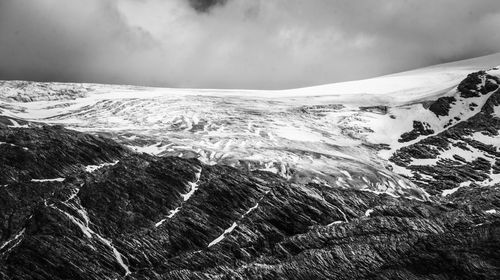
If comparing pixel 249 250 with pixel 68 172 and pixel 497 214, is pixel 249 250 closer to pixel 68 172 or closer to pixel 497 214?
pixel 68 172

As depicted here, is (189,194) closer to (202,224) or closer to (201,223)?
(201,223)

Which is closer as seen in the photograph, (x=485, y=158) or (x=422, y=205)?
(x=422, y=205)

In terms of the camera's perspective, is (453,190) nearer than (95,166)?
No

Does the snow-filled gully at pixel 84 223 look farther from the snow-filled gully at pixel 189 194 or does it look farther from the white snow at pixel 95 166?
the white snow at pixel 95 166

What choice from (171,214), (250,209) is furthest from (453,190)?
(171,214)

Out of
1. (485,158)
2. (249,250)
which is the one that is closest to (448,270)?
(249,250)

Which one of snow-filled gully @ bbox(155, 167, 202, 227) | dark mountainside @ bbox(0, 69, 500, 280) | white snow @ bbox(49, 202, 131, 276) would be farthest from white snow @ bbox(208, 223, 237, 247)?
white snow @ bbox(49, 202, 131, 276)
